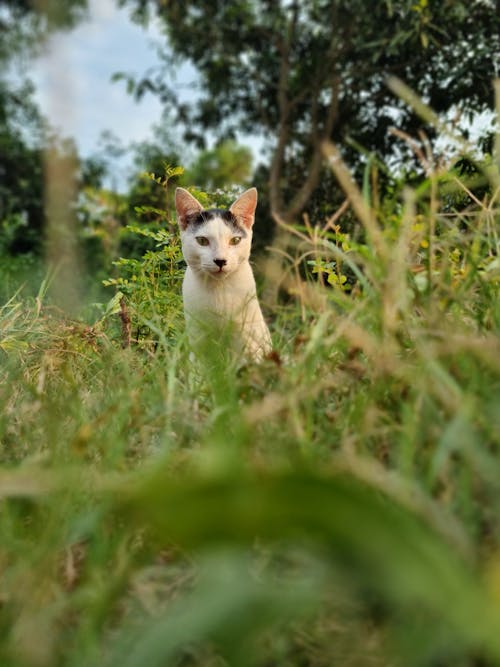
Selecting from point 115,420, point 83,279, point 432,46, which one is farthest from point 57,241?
point 115,420

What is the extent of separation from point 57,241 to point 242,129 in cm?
273

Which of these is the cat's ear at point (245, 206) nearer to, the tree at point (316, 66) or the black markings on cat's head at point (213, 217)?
the black markings on cat's head at point (213, 217)

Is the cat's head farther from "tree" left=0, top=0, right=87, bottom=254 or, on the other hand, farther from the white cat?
"tree" left=0, top=0, right=87, bottom=254

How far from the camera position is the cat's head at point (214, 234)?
234 centimetres

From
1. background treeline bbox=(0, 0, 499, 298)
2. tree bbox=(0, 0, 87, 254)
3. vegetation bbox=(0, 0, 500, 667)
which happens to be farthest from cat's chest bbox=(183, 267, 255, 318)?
tree bbox=(0, 0, 87, 254)

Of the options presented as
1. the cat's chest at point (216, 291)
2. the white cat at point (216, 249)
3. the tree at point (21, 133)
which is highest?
the tree at point (21, 133)

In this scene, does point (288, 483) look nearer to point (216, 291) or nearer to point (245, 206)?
point (216, 291)

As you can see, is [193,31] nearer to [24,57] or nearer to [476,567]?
[24,57]

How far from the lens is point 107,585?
0.69 metres

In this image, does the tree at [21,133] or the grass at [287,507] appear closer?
the grass at [287,507]

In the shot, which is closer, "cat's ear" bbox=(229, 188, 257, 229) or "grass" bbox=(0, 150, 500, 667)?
"grass" bbox=(0, 150, 500, 667)

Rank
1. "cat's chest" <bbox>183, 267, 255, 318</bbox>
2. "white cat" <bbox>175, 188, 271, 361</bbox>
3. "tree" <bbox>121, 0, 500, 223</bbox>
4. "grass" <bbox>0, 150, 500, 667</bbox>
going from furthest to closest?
1. "tree" <bbox>121, 0, 500, 223</bbox>
2. "white cat" <bbox>175, 188, 271, 361</bbox>
3. "cat's chest" <bbox>183, 267, 255, 318</bbox>
4. "grass" <bbox>0, 150, 500, 667</bbox>

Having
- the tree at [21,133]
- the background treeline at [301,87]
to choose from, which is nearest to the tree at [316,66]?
the background treeline at [301,87]

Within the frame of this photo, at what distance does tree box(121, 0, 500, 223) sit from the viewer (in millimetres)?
5715
